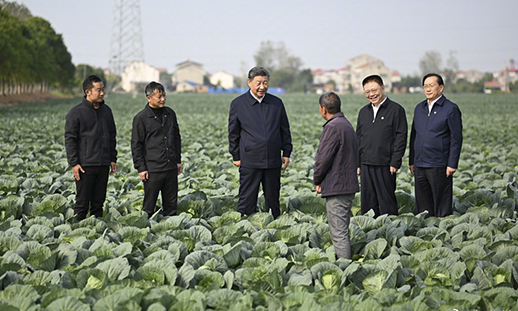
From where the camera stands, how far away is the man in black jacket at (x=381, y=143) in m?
4.98

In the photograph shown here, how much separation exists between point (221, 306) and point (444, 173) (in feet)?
9.79

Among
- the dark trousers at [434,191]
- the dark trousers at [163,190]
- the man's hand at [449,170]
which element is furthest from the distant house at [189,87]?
the man's hand at [449,170]

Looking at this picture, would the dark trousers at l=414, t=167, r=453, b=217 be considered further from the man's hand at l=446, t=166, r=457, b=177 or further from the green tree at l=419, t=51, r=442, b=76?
the green tree at l=419, t=51, r=442, b=76

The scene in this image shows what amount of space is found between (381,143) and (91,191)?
2862mm

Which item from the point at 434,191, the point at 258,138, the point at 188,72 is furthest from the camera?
the point at 188,72

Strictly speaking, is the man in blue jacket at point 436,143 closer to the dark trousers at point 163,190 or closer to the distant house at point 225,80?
the dark trousers at point 163,190

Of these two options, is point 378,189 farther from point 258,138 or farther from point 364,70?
point 364,70

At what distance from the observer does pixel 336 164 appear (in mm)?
3811

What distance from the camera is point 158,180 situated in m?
5.05

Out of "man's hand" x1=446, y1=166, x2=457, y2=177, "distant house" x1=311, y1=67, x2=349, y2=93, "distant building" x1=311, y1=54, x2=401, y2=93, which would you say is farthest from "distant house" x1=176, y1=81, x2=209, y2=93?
"man's hand" x1=446, y1=166, x2=457, y2=177

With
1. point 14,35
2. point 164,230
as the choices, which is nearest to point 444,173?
point 164,230

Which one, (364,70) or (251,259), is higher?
(364,70)

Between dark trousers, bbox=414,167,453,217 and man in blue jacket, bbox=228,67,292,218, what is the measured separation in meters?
1.41

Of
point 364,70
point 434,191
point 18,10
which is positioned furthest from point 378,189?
point 364,70
